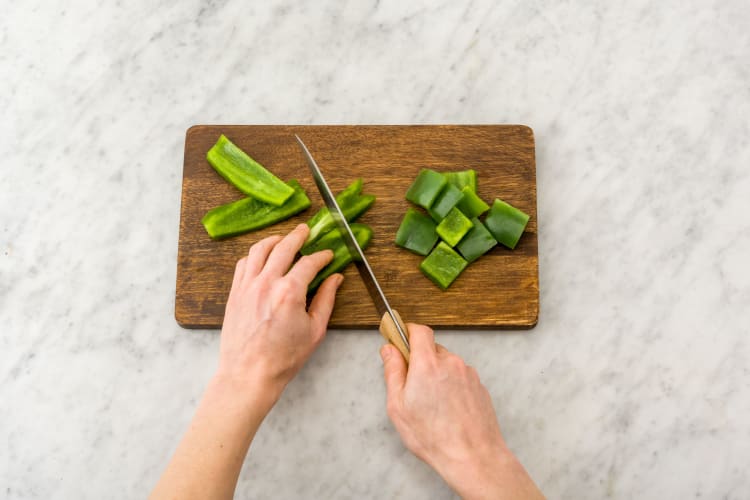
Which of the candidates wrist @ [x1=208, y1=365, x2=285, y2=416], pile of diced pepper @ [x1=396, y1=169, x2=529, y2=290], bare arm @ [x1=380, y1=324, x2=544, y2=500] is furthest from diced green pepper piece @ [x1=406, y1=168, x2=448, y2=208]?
wrist @ [x1=208, y1=365, x2=285, y2=416]

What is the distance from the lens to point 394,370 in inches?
89.8

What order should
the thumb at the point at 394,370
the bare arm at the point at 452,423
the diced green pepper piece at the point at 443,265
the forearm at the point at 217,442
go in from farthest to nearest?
1. the diced green pepper piece at the point at 443,265
2. the thumb at the point at 394,370
3. the bare arm at the point at 452,423
4. the forearm at the point at 217,442

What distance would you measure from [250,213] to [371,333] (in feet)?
2.22

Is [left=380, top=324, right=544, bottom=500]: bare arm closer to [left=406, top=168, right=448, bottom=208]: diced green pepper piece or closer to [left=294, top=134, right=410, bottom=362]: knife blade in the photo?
[left=294, top=134, right=410, bottom=362]: knife blade

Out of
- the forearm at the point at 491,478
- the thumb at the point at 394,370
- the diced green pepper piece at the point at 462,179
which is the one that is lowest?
the forearm at the point at 491,478

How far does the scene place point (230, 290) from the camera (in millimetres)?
2533

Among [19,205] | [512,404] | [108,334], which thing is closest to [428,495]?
[512,404]

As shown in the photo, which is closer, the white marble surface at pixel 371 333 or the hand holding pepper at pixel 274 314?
the hand holding pepper at pixel 274 314

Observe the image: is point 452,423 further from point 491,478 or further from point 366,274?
point 366,274

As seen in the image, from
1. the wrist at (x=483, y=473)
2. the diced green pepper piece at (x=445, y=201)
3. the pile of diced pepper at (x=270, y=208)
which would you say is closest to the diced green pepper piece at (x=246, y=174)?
the pile of diced pepper at (x=270, y=208)

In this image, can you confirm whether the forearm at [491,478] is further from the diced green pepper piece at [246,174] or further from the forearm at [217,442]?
the diced green pepper piece at [246,174]

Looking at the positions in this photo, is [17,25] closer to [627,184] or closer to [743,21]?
[627,184]

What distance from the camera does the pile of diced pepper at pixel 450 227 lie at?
2.51 metres

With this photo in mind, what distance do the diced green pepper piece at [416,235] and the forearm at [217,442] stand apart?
0.76m
